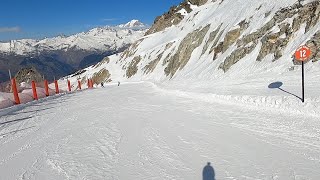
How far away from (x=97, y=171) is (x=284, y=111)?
7.56 m

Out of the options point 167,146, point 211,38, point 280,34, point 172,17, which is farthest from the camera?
point 172,17

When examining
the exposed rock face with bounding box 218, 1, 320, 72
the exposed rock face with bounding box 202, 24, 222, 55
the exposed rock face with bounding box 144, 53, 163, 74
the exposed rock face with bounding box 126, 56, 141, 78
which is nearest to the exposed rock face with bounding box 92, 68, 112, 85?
the exposed rock face with bounding box 126, 56, 141, 78

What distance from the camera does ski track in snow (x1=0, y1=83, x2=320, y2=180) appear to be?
626 cm

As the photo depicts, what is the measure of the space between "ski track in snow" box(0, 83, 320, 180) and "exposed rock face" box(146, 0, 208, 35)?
287ft

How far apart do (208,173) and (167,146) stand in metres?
2.06

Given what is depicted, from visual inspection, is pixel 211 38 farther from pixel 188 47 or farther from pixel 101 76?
pixel 101 76

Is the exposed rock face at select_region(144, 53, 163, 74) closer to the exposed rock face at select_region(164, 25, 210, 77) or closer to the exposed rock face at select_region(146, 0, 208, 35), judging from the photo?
the exposed rock face at select_region(164, 25, 210, 77)

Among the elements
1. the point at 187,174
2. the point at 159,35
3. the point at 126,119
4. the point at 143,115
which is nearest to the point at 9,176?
the point at 187,174

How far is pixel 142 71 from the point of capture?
7950 cm

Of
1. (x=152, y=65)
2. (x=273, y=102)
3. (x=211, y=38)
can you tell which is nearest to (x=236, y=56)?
(x=273, y=102)

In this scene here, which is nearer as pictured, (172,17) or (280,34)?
(280,34)

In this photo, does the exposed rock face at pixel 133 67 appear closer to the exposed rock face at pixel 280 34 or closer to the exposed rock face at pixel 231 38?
the exposed rock face at pixel 231 38

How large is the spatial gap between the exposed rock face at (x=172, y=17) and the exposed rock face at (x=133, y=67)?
17.8 m

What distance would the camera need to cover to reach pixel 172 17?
341ft
